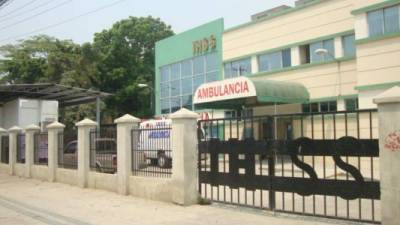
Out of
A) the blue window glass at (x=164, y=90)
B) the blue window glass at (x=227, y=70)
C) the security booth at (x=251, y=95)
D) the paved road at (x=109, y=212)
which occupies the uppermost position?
the blue window glass at (x=227, y=70)

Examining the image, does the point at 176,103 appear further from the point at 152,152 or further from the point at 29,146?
the point at 152,152

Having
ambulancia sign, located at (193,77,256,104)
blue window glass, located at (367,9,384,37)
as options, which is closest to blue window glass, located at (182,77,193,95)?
ambulancia sign, located at (193,77,256,104)

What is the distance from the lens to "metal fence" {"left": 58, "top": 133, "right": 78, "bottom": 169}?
1883cm

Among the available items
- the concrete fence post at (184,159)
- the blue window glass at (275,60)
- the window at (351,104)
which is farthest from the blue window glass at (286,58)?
the concrete fence post at (184,159)

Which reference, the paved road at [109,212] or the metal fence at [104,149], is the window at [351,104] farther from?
the paved road at [109,212]

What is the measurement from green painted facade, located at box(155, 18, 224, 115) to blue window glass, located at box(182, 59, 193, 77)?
347 millimetres

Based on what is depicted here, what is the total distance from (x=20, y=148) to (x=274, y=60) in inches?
588

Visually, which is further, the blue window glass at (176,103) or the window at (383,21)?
the blue window glass at (176,103)

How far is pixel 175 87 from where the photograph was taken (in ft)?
135

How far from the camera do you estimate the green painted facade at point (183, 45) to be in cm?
3534

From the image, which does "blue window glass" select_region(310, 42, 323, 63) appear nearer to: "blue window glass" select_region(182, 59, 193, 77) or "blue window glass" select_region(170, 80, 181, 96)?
"blue window glass" select_region(182, 59, 193, 77)

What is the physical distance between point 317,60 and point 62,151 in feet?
47.7

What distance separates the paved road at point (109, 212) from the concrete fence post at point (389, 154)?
139 cm

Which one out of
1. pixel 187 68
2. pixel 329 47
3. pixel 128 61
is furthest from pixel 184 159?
pixel 128 61
